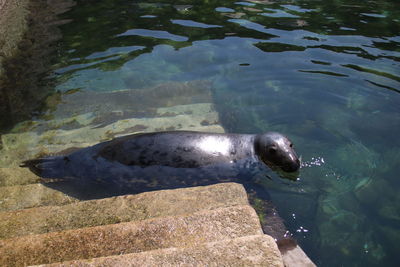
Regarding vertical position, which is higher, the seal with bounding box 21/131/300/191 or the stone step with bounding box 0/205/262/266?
the stone step with bounding box 0/205/262/266

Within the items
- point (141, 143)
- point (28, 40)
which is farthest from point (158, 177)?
point (28, 40)

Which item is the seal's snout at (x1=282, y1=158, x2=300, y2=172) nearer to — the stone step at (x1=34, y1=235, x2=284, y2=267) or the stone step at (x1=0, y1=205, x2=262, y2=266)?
the stone step at (x1=0, y1=205, x2=262, y2=266)

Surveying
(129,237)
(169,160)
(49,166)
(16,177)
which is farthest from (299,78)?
(129,237)

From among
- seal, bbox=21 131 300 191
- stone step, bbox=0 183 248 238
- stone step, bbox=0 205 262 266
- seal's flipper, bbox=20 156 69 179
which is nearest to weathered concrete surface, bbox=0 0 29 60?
seal's flipper, bbox=20 156 69 179

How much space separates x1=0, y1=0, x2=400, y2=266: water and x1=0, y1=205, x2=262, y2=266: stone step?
46.9 inches

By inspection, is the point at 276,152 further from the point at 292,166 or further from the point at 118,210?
the point at 118,210

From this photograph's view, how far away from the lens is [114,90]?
6.73 meters

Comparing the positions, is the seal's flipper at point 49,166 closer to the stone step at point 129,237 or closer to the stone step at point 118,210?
the stone step at point 118,210

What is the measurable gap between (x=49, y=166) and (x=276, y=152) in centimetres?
272

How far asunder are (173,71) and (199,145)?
3.28 m

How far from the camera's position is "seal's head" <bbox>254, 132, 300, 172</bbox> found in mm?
4277

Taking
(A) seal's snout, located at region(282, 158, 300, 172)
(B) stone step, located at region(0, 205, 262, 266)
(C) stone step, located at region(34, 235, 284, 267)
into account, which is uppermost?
(C) stone step, located at region(34, 235, 284, 267)

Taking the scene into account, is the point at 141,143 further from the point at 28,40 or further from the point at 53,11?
the point at 53,11

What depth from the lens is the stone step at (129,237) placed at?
92.7 inches
